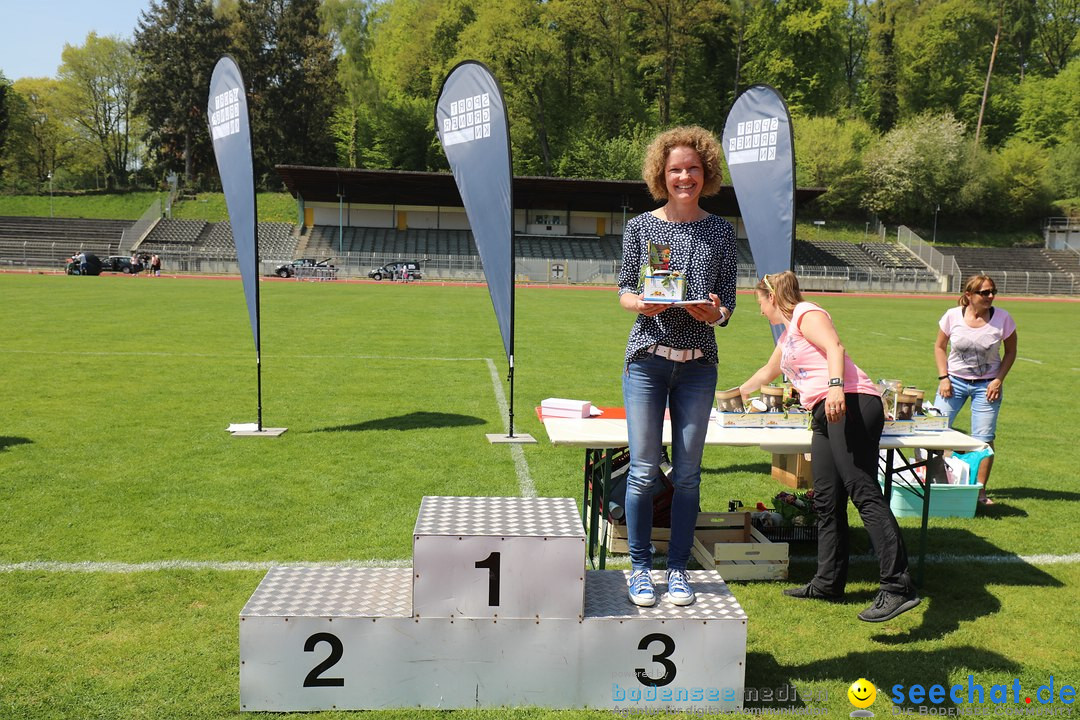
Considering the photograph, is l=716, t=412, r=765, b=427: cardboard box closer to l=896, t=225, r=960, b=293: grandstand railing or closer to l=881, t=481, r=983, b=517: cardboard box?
l=881, t=481, r=983, b=517: cardboard box

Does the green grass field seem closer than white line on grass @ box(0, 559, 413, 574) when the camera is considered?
Yes

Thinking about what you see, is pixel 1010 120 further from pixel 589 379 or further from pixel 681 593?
pixel 681 593

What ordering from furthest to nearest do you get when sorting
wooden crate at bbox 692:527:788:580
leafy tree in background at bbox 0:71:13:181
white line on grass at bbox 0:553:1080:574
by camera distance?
1. leafy tree in background at bbox 0:71:13:181
2. wooden crate at bbox 692:527:788:580
3. white line on grass at bbox 0:553:1080:574

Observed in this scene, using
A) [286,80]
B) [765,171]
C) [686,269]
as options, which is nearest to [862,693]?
[686,269]

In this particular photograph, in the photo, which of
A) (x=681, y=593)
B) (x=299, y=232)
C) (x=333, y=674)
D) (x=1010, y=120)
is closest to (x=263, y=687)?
(x=333, y=674)

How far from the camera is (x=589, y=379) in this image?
12.1 m

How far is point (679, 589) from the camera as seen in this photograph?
335 centimetres

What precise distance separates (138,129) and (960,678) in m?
89.2

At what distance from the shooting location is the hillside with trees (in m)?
67.0

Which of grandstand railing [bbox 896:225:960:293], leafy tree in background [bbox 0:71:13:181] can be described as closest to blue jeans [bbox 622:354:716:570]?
grandstand railing [bbox 896:225:960:293]

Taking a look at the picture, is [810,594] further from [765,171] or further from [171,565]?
[765,171]

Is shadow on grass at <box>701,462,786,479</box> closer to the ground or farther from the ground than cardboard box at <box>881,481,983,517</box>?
closer to the ground

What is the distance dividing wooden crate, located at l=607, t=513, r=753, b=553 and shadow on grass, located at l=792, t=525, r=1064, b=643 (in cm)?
39

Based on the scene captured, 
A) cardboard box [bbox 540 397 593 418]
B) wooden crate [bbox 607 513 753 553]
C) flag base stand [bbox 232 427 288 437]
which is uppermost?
cardboard box [bbox 540 397 593 418]
